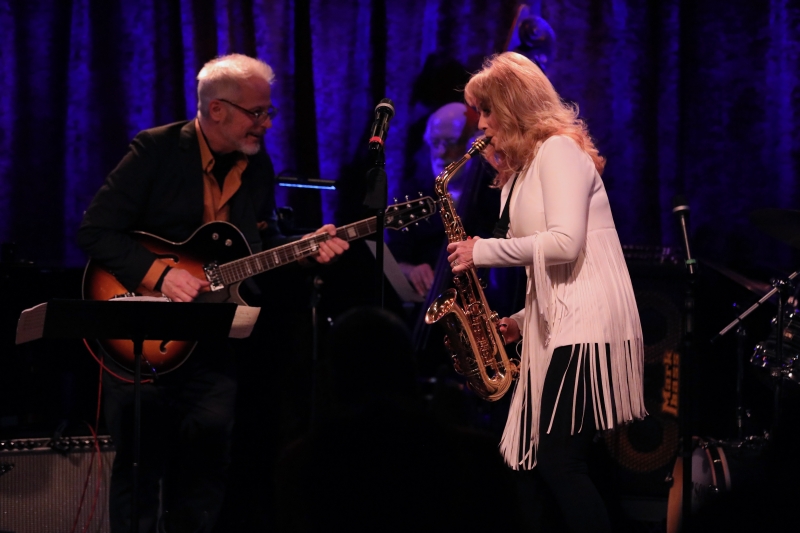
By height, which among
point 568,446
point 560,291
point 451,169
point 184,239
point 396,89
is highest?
point 396,89

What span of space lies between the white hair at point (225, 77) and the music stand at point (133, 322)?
1351 millimetres

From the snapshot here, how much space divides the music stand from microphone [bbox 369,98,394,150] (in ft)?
2.67

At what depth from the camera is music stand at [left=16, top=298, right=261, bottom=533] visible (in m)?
3.01

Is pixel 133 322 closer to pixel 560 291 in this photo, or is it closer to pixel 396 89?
pixel 560 291

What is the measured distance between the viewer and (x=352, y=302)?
14.1 feet

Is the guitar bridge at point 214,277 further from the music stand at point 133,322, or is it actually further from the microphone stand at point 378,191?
the microphone stand at point 378,191

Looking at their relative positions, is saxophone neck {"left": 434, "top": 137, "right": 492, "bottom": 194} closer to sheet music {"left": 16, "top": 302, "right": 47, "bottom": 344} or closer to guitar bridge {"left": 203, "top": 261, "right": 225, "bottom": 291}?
guitar bridge {"left": 203, "top": 261, "right": 225, "bottom": 291}

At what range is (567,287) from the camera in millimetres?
2764

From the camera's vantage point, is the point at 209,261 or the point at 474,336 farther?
the point at 209,261

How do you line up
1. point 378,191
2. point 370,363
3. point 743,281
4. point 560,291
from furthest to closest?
1. point 743,281
2. point 378,191
3. point 560,291
4. point 370,363

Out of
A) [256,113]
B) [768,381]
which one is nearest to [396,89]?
[256,113]

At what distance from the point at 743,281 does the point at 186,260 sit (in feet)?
9.04

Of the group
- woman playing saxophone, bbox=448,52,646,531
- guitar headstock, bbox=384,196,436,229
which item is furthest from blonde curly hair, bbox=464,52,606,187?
guitar headstock, bbox=384,196,436,229

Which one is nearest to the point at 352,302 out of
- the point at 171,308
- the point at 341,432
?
the point at 171,308
